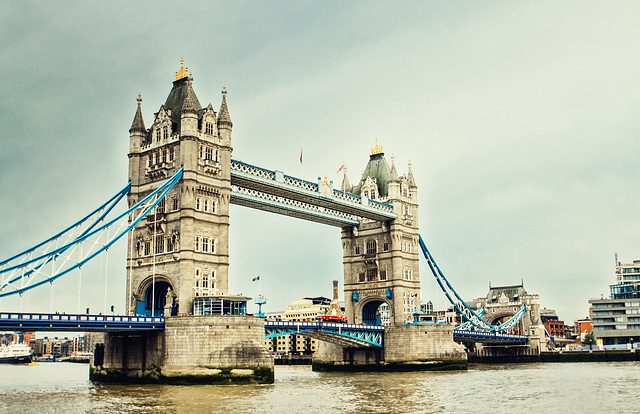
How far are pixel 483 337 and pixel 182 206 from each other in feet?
180

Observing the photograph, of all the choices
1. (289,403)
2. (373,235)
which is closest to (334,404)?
(289,403)

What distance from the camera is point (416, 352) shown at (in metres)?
78.0

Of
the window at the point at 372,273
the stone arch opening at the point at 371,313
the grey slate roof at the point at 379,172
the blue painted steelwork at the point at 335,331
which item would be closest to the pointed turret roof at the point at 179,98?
the blue painted steelwork at the point at 335,331

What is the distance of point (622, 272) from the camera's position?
382 feet

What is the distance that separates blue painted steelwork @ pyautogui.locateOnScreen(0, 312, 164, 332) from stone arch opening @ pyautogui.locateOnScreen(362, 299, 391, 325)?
133 feet

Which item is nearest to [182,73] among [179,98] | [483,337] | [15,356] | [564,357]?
[179,98]

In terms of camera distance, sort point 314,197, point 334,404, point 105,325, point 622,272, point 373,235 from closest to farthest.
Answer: point 334,404, point 105,325, point 314,197, point 373,235, point 622,272

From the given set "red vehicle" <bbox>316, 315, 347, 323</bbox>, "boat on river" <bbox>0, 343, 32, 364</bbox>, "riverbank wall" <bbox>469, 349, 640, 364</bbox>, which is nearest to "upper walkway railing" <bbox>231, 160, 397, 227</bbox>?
"red vehicle" <bbox>316, 315, 347, 323</bbox>

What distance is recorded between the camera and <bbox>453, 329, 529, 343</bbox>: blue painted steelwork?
298ft

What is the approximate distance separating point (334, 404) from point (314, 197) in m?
38.0

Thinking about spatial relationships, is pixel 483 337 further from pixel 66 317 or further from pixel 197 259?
pixel 66 317

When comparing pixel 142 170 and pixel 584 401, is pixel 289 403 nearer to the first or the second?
pixel 584 401

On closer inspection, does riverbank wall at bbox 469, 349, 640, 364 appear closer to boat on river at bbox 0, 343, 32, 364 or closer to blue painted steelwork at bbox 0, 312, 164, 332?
blue painted steelwork at bbox 0, 312, 164, 332

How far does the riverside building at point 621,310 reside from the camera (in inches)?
4500
